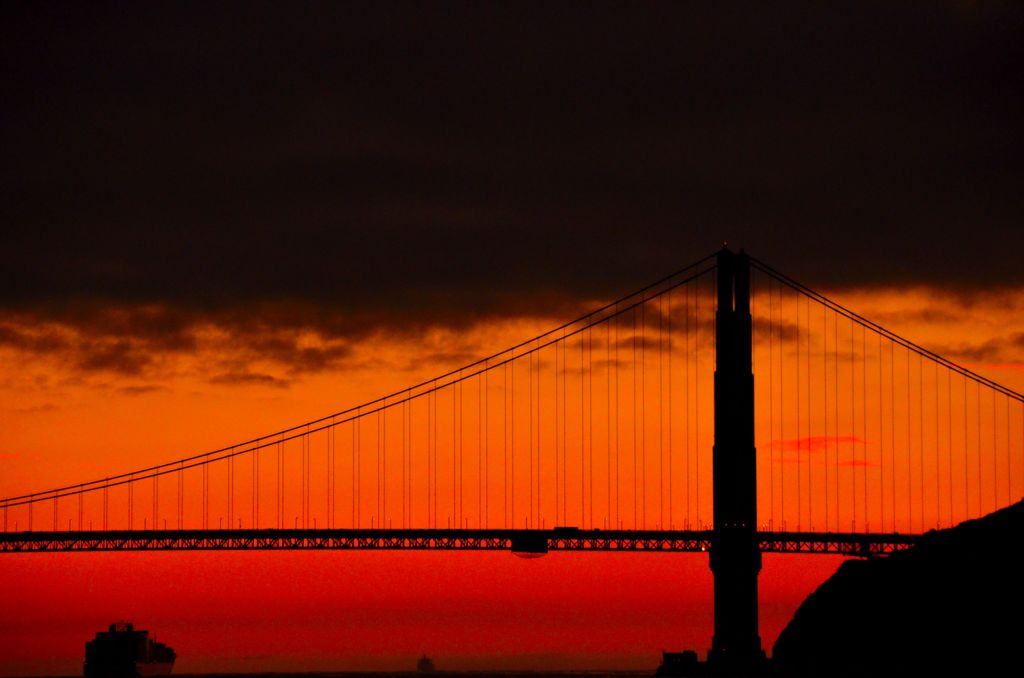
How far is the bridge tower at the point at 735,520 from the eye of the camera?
11888 centimetres

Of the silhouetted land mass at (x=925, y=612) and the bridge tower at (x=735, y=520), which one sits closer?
the silhouetted land mass at (x=925, y=612)

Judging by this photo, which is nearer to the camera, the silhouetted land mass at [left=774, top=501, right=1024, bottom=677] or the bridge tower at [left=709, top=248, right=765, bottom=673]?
the silhouetted land mass at [left=774, top=501, right=1024, bottom=677]

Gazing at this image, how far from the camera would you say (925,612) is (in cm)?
12131

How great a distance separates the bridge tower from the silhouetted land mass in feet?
27.1

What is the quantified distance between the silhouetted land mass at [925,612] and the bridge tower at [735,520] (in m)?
8.26

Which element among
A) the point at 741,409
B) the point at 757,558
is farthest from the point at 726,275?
the point at 757,558

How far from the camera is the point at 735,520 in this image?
120 m

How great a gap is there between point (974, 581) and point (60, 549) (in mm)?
54060

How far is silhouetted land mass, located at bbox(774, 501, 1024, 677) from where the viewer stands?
370ft

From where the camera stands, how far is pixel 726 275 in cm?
12988

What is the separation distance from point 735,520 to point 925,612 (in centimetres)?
1263

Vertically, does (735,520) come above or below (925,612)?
above

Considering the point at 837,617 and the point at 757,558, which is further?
the point at 837,617

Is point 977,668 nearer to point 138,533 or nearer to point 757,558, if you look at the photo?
point 757,558
